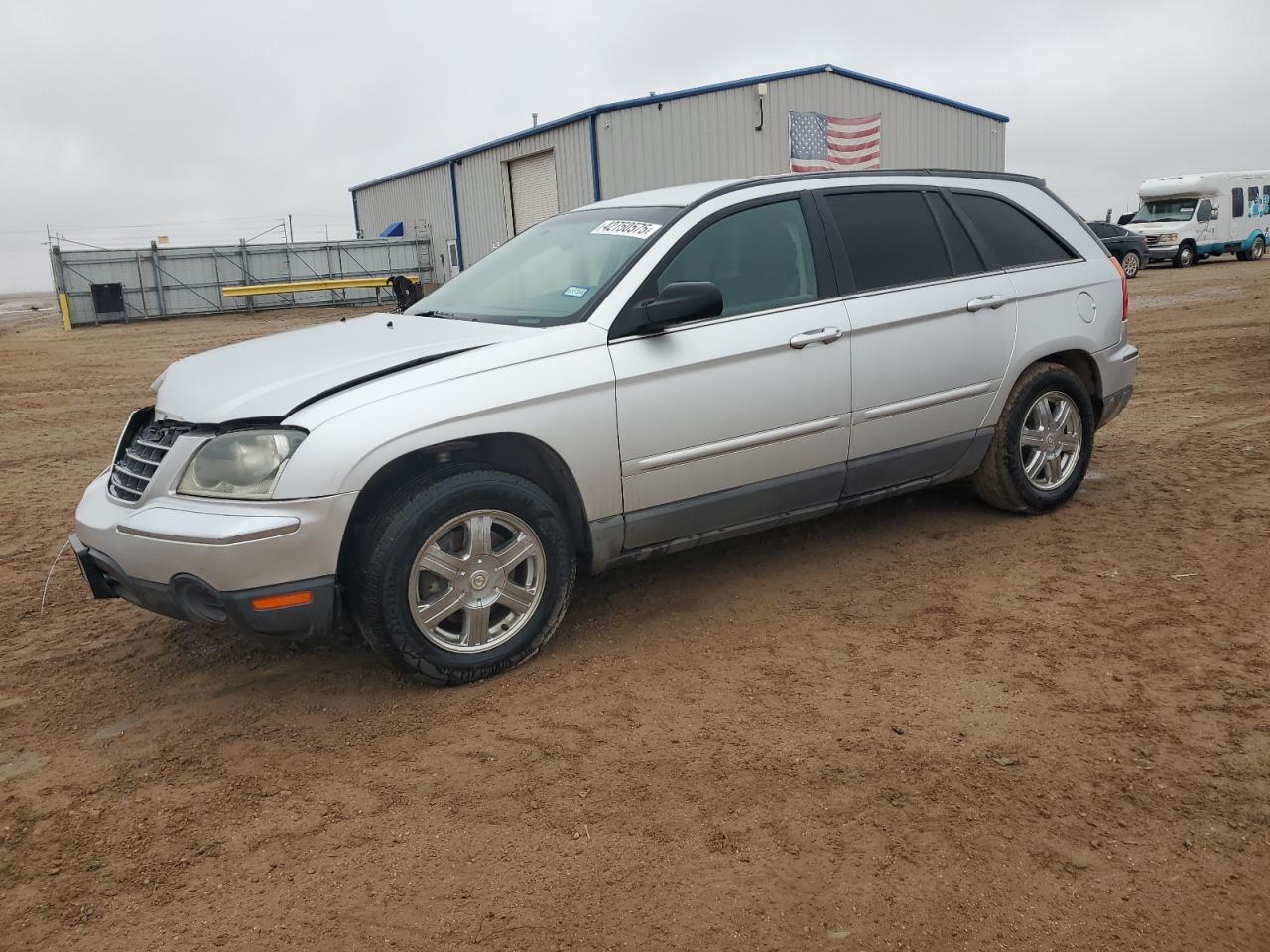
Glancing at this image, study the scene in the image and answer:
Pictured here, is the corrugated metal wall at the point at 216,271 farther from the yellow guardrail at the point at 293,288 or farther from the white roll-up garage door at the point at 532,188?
the white roll-up garage door at the point at 532,188

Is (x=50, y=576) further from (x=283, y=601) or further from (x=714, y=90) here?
(x=714, y=90)

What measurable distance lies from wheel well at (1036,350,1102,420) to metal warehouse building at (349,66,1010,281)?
59.9 ft

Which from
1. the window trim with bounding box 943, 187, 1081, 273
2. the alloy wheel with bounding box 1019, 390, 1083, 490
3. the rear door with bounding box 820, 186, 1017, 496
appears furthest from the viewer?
the alloy wheel with bounding box 1019, 390, 1083, 490

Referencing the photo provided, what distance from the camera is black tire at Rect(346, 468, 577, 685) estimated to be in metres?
3.47

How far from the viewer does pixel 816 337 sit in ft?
14.2

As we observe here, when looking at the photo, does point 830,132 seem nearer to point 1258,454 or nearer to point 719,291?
point 1258,454

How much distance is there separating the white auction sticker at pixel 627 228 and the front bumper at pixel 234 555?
5.54 feet

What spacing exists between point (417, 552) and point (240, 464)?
645 millimetres

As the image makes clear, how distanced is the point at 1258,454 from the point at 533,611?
5118 millimetres

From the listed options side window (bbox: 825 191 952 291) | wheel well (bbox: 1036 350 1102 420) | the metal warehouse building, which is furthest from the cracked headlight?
the metal warehouse building

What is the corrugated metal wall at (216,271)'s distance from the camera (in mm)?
29125

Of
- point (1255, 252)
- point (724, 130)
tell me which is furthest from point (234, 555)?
point (1255, 252)

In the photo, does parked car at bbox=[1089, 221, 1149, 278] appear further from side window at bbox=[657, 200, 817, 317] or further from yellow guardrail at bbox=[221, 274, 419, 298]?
side window at bbox=[657, 200, 817, 317]

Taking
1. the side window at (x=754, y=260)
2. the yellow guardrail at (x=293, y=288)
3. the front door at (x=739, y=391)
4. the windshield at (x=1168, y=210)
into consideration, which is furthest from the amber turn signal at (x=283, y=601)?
the windshield at (x=1168, y=210)
